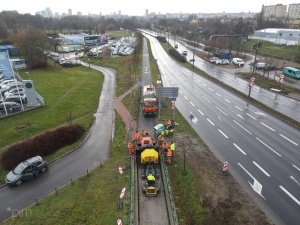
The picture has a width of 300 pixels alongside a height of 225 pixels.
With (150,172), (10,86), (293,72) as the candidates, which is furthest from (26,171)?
(293,72)

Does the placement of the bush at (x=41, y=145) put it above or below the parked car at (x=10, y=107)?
below

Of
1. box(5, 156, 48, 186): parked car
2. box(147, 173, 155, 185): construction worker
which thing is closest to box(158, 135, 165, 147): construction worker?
box(147, 173, 155, 185): construction worker

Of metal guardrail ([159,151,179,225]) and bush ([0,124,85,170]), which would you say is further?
bush ([0,124,85,170])

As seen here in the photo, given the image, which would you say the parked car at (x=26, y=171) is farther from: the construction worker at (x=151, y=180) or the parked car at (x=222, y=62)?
the parked car at (x=222, y=62)

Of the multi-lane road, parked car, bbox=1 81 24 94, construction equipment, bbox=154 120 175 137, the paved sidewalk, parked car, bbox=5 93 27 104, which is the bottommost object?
the multi-lane road

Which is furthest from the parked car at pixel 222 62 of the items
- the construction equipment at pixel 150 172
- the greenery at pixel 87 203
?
the greenery at pixel 87 203

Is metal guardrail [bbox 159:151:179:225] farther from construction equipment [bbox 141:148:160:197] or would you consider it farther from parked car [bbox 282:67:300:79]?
parked car [bbox 282:67:300:79]
